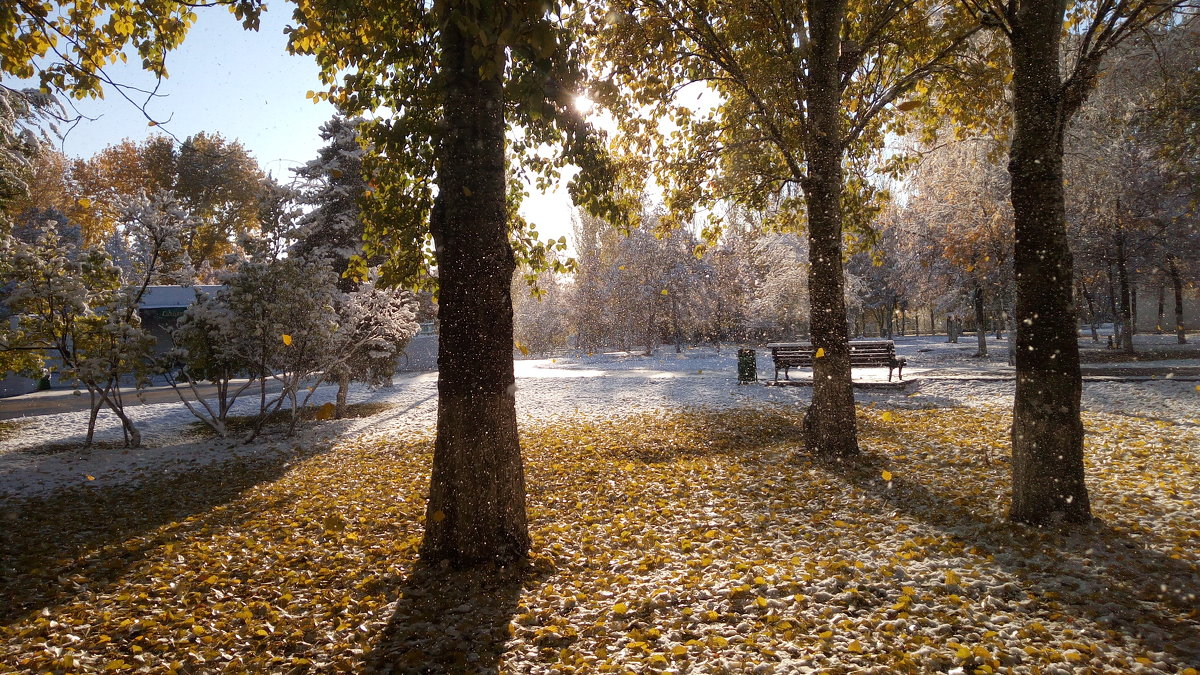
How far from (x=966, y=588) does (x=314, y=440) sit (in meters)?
10.5

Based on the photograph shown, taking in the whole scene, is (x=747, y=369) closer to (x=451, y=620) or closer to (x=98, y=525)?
(x=451, y=620)

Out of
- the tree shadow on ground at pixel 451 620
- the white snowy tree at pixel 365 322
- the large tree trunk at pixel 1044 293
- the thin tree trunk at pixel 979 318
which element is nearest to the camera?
the tree shadow on ground at pixel 451 620

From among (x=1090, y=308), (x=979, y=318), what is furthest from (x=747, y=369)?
(x=1090, y=308)

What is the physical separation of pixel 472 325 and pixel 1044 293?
4293 millimetres

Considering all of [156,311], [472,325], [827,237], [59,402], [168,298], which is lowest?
[59,402]

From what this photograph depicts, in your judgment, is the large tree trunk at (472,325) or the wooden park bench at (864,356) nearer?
the large tree trunk at (472,325)

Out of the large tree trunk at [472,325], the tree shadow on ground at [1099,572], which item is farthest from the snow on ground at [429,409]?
the large tree trunk at [472,325]

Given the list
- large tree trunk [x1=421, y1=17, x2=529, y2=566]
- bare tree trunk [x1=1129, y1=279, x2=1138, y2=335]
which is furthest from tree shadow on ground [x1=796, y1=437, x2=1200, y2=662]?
bare tree trunk [x1=1129, y1=279, x2=1138, y2=335]

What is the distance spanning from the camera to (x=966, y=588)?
3.57m

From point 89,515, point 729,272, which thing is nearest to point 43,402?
point 89,515

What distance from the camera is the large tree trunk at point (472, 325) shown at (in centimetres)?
412

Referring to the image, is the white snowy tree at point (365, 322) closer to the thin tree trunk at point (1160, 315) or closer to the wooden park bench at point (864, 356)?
the wooden park bench at point (864, 356)

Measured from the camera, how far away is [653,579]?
398cm

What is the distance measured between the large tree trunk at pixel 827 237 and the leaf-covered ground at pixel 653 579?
80cm
